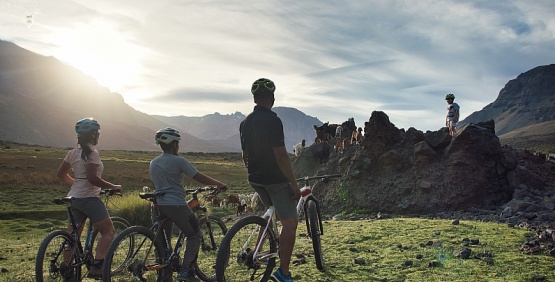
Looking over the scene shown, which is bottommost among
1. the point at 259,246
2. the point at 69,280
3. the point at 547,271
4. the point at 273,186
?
the point at 69,280

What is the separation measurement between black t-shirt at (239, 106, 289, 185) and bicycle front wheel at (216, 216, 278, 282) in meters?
0.70

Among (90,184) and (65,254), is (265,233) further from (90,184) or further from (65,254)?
(65,254)

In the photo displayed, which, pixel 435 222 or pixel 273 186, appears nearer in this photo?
pixel 273 186

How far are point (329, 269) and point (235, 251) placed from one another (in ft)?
7.67

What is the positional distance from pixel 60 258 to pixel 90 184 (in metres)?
1.37

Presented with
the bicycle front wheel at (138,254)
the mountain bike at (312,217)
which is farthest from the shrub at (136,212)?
the mountain bike at (312,217)

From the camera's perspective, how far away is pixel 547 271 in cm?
654

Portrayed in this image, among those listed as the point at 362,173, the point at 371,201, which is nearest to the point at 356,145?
the point at 362,173

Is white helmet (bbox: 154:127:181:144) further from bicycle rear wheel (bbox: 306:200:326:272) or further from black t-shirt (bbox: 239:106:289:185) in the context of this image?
bicycle rear wheel (bbox: 306:200:326:272)

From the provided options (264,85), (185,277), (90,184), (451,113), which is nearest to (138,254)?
(185,277)

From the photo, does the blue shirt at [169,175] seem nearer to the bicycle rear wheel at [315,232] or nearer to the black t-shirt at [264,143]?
the black t-shirt at [264,143]

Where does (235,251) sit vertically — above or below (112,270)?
above

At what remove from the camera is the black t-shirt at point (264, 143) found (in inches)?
228

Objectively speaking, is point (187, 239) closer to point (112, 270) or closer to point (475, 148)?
point (112, 270)
